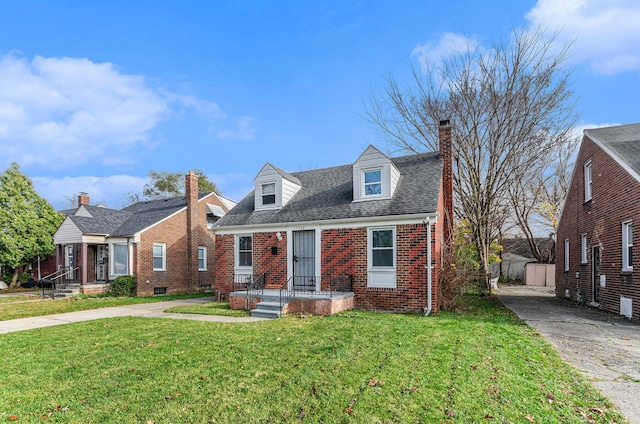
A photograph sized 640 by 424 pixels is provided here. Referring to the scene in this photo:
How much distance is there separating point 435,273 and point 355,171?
4559mm

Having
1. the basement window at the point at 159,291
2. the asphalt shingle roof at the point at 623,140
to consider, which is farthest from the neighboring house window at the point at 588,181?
the basement window at the point at 159,291

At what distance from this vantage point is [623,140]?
11.4 meters

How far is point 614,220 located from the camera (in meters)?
10.8

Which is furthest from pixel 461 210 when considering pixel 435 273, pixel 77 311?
pixel 77 311

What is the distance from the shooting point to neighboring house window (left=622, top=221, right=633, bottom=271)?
392 inches

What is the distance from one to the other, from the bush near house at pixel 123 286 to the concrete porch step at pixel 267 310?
9198 millimetres

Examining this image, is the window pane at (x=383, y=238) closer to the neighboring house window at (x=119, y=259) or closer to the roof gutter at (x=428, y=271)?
the roof gutter at (x=428, y=271)

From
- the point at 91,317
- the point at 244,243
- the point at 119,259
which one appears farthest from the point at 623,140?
the point at 119,259

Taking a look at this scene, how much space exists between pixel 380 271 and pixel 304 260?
2.93 m

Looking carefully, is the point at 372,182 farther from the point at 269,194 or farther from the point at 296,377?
the point at 296,377

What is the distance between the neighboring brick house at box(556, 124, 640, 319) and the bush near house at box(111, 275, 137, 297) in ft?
63.7

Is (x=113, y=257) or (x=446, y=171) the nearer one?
(x=446, y=171)

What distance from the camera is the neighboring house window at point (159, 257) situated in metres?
18.0

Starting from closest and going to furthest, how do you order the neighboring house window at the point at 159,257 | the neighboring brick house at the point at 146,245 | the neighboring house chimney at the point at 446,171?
1. the neighboring house chimney at the point at 446,171
2. the neighboring brick house at the point at 146,245
3. the neighboring house window at the point at 159,257
